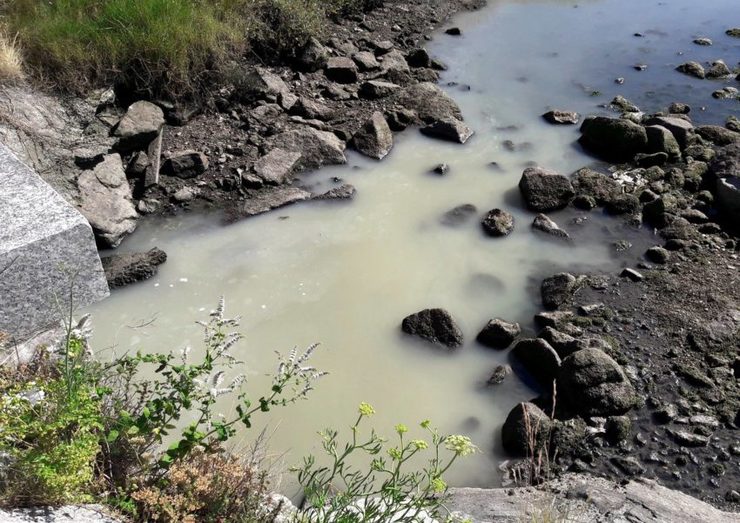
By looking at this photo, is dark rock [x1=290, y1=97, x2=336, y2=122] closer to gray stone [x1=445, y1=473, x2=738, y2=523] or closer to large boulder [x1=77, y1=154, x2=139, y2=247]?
large boulder [x1=77, y1=154, x2=139, y2=247]

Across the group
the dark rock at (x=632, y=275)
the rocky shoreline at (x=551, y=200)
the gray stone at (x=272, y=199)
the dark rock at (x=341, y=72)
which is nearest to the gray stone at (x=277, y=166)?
the rocky shoreline at (x=551, y=200)

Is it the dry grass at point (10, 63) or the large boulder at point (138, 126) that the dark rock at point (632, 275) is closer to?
the large boulder at point (138, 126)

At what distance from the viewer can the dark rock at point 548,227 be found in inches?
244

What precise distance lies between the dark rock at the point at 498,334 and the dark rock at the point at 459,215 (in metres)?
1.43

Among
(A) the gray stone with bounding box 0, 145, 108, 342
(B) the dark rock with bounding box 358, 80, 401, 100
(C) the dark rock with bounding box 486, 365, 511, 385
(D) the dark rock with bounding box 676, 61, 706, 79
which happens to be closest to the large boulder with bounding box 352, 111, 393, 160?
(B) the dark rock with bounding box 358, 80, 401, 100

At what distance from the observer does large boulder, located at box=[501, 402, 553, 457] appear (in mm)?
4215

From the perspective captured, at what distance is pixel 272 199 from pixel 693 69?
598 cm

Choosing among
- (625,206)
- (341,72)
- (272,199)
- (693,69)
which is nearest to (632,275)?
(625,206)

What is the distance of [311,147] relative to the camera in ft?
22.8

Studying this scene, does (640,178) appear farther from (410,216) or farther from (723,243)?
(410,216)

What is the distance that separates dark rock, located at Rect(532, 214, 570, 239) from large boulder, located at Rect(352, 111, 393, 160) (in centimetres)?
170

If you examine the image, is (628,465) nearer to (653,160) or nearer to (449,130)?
(653,160)

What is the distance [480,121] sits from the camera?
25.6ft

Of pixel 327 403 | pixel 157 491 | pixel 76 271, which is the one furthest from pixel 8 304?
pixel 327 403
